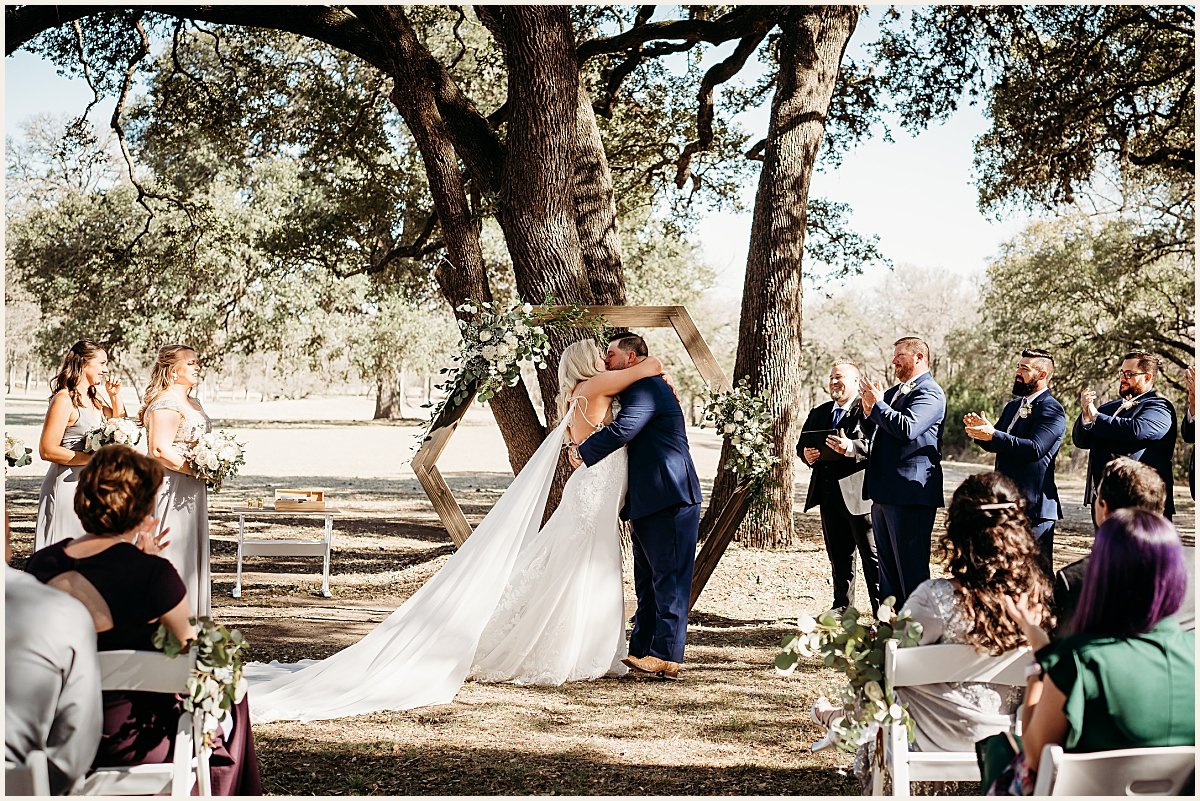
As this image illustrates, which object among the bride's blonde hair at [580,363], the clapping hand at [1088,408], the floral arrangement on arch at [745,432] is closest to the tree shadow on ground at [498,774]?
the bride's blonde hair at [580,363]

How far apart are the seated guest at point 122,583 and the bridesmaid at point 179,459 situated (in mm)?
3170

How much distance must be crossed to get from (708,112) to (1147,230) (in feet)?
55.2

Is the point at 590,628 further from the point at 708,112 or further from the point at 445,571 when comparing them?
the point at 708,112

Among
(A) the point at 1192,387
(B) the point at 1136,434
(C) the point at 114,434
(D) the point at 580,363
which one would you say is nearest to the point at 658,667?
(D) the point at 580,363

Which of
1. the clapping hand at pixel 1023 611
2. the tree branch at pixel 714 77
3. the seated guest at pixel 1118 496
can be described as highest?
the tree branch at pixel 714 77

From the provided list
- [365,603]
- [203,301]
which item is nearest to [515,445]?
[365,603]

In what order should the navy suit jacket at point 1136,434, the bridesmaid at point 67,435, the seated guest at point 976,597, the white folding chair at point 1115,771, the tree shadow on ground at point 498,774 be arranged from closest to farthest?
the white folding chair at point 1115,771 → the seated guest at point 976,597 → the tree shadow on ground at point 498,774 → the navy suit jacket at point 1136,434 → the bridesmaid at point 67,435

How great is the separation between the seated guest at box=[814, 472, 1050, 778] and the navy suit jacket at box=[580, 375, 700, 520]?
8.70ft

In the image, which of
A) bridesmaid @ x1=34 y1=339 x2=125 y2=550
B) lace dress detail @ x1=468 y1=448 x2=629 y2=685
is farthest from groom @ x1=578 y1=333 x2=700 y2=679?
bridesmaid @ x1=34 y1=339 x2=125 y2=550

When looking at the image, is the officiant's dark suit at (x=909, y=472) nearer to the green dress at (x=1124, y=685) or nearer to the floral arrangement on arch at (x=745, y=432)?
the floral arrangement on arch at (x=745, y=432)

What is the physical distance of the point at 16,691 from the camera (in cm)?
282

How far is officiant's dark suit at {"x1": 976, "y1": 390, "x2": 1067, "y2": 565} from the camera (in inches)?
247

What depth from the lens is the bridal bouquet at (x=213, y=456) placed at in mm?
6336

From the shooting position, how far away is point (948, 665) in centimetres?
318
